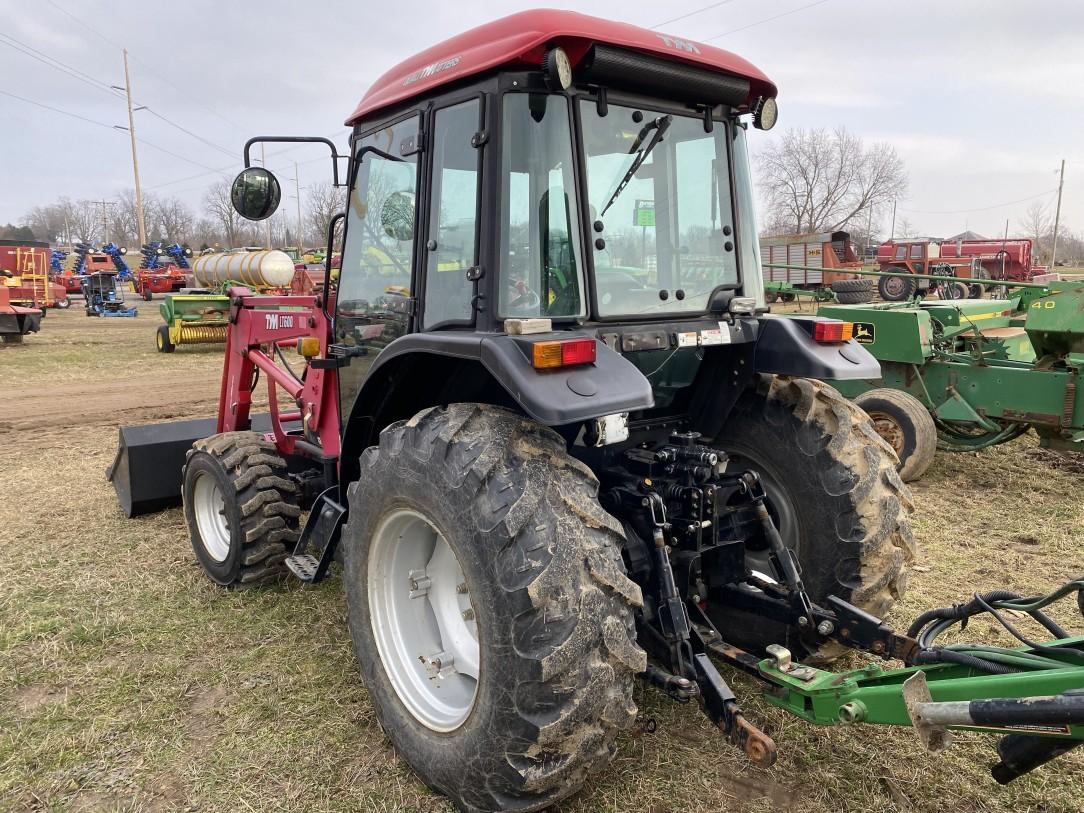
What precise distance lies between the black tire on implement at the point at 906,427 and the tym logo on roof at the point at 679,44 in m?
4.43

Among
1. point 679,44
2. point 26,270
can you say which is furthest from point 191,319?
point 679,44

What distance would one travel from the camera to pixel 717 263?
3.08m

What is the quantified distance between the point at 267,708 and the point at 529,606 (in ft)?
5.32

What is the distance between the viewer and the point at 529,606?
216 cm

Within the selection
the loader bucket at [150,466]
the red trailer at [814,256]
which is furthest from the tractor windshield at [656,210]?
the red trailer at [814,256]

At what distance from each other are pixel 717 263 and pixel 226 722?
2.63m

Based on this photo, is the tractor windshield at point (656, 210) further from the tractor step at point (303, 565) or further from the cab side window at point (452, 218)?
the tractor step at point (303, 565)

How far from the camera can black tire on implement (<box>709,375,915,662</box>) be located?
3025 mm

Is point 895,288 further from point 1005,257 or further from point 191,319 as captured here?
point 191,319

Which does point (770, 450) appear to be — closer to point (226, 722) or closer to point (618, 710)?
point (618, 710)

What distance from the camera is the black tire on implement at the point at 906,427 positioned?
6.25m

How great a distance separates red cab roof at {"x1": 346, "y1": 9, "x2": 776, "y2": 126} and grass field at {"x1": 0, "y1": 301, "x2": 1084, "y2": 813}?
2384 millimetres

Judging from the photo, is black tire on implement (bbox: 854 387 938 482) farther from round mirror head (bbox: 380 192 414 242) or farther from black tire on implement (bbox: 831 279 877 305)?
black tire on implement (bbox: 831 279 877 305)

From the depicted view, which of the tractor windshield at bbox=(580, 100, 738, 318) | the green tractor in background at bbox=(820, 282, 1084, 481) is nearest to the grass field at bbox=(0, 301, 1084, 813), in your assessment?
the green tractor in background at bbox=(820, 282, 1084, 481)
